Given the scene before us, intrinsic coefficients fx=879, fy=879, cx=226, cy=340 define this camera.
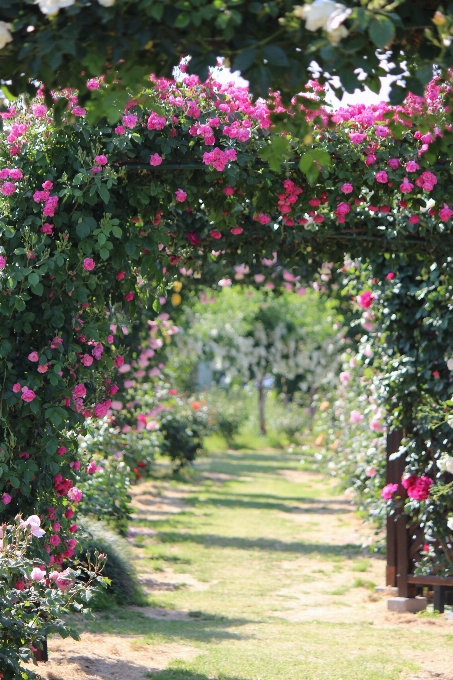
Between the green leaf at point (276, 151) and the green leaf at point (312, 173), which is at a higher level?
the green leaf at point (276, 151)

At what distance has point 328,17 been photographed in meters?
2.20

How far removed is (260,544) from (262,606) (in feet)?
9.45

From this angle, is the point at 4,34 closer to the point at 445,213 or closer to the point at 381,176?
the point at 381,176

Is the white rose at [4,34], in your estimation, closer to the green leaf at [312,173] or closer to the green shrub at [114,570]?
the green leaf at [312,173]

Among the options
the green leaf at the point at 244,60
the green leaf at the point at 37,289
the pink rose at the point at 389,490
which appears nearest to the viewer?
the green leaf at the point at 244,60

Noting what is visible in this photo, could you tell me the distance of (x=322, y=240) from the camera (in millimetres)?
5254

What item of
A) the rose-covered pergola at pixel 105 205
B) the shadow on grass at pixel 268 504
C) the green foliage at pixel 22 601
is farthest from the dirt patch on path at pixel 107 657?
the shadow on grass at pixel 268 504

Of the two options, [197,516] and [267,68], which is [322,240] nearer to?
[267,68]

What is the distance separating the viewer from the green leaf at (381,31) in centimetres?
213

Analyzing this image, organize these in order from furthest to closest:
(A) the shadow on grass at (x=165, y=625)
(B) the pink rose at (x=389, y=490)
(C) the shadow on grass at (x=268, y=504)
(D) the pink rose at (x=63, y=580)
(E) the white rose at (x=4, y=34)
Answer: (C) the shadow on grass at (x=268, y=504), (B) the pink rose at (x=389, y=490), (A) the shadow on grass at (x=165, y=625), (D) the pink rose at (x=63, y=580), (E) the white rose at (x=4, y=34)

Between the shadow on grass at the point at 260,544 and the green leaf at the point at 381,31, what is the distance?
24.2 ft

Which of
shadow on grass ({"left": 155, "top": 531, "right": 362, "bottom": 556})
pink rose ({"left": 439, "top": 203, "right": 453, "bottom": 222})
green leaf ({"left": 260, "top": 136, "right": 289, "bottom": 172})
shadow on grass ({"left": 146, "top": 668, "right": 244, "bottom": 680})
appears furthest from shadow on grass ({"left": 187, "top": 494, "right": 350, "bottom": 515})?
green leaf ({"left": 260, "top": 136, "right": 289, "bottom": 172})

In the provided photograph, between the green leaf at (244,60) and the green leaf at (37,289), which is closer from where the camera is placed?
the green leaf at (244,60)

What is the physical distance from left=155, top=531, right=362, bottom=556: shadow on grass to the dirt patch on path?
399 cm
